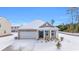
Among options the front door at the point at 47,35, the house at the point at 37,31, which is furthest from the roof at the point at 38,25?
the front door at the point at 47,35

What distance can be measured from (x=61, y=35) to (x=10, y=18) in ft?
3.48

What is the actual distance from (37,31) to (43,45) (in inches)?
11.8

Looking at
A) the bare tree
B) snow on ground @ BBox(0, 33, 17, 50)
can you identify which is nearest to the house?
snow on ground @ BBox(0, 33, 17, 50)

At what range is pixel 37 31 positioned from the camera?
4012 mm

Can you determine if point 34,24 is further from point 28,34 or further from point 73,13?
point 73,13

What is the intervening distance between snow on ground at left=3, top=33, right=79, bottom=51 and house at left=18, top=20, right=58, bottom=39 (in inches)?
3.9


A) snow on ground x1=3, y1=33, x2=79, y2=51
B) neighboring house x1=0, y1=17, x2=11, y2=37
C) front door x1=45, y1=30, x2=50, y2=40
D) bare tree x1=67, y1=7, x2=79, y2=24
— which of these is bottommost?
snow on ground x1=3, y1=33, x2=79, y2=51

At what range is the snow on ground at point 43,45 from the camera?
3.96 m

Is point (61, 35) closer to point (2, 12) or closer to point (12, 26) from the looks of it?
point (12, 26)

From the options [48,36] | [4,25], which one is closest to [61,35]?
[48,36]

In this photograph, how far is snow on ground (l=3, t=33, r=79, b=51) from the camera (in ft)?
13.0

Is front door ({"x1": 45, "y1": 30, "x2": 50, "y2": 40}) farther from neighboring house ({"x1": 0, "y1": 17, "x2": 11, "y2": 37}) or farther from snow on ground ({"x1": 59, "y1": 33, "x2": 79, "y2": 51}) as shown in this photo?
neighboring house ({"x1": 0, "y1": 17, "x2": 11, "y2": 37})

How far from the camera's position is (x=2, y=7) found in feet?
12.7

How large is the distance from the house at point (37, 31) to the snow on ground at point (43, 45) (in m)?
0.10
